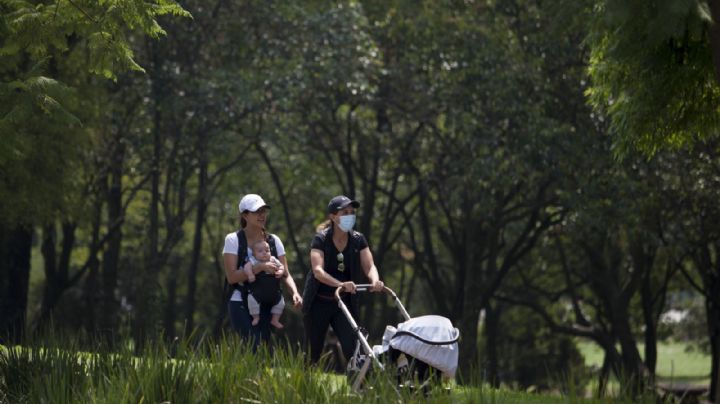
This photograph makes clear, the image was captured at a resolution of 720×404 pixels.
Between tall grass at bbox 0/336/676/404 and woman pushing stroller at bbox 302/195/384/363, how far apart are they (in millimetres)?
1539

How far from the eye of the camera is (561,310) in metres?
42.2

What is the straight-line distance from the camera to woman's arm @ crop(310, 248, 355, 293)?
1109 centimetres

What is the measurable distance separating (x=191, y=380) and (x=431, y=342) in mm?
1717

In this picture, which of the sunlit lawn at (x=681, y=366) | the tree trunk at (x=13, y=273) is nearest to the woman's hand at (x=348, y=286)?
the tree trunk at (x=13, y=273)

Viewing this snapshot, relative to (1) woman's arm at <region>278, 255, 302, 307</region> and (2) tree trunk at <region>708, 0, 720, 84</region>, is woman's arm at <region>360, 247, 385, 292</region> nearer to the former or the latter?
(1) woman's arm at <region>278, 255, 302, 307</region>

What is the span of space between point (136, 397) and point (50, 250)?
2164cm

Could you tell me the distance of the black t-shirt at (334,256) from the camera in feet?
38.4

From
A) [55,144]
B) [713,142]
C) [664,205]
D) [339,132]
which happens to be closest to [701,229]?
Result: [664,205]

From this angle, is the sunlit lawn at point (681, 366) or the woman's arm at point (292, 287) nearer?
the woman's arm at point (292, 287)

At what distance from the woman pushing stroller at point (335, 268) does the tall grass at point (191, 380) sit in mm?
1539

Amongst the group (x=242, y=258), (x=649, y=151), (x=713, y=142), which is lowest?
(x=242, y=258)

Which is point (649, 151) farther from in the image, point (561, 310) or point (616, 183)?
point (561, 310)

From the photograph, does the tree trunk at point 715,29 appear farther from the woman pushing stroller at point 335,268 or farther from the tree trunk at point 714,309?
the tree trunk at point 714,309

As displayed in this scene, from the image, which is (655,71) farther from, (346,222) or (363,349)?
(363,349)
